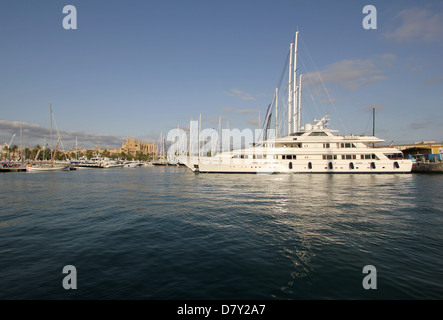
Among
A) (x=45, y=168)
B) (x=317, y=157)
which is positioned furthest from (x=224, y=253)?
(x=45, y=168)

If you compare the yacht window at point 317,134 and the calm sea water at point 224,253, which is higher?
the yacht window at point 317,134

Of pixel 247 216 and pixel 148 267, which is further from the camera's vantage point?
pixel 247 216

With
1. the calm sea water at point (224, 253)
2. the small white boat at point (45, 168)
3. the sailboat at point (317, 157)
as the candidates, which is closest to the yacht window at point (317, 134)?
the sailboat at point (317, 157)

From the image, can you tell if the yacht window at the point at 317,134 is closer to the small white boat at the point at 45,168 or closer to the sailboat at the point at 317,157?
the sailboat at the point at 317,157

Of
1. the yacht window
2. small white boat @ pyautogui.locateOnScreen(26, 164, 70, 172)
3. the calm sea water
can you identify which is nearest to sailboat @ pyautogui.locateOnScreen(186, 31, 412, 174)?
the yacht window

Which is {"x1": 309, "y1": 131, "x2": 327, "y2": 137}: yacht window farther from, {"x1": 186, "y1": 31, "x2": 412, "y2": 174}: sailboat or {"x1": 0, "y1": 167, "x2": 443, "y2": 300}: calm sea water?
{"x1": 0, "y1": 167, "x2": 443, "y2": 300}: calm sea water

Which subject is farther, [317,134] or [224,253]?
[317,134]

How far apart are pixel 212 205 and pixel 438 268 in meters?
12.3

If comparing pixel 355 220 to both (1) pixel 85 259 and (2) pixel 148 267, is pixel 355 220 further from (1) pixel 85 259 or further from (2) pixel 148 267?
(1) pixel 85 259

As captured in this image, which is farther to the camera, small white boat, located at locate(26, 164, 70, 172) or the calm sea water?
small white boat, located at locate(26, 164, 70, 172)

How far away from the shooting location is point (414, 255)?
756 cm

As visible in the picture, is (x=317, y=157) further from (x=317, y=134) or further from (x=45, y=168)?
(x=45, y=168)

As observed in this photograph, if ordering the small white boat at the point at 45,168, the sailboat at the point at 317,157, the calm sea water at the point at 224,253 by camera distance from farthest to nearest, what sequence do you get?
the small white boat at the point at 45,168, the sailboat at the point at 317,157, the calm sea water at the point at 224,253
